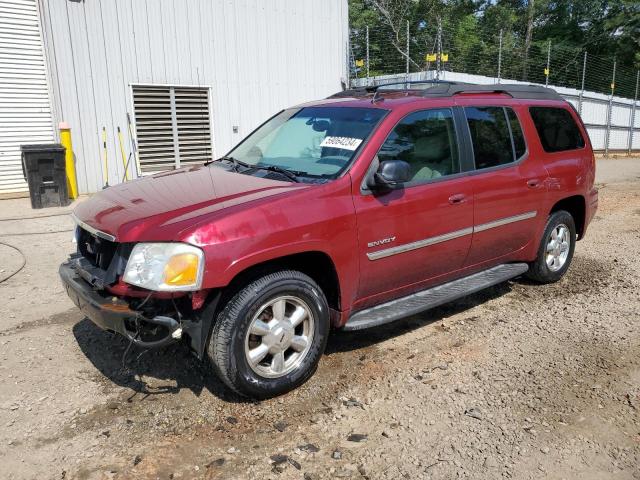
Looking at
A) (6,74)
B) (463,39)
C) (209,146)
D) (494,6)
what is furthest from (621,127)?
(6,74)

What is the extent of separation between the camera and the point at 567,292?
5434 mm

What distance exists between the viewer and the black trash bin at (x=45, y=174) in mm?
9211

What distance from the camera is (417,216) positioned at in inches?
155

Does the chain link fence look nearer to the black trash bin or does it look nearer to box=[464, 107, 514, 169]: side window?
the black trash bin

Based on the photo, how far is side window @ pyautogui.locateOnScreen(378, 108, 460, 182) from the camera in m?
3.95

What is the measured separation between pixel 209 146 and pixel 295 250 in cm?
950

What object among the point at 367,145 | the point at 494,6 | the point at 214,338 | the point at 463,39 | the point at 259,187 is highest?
the point at 494,6

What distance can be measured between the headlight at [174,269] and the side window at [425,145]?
5.15 ft

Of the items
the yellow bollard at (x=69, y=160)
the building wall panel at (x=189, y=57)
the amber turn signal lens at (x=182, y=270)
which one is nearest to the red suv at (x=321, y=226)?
the amber turn signal lens at (x=182, y=270)

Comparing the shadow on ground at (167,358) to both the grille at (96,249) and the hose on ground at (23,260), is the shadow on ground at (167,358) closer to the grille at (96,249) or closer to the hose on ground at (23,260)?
the grille at (96,249)

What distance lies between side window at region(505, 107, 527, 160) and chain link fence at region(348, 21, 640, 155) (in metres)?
11.8

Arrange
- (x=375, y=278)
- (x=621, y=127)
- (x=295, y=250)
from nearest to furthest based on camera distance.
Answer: (x=295, y=250) < (x=375, y=278) < (x=621, y=127)

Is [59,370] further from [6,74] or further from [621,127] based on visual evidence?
[621,127]

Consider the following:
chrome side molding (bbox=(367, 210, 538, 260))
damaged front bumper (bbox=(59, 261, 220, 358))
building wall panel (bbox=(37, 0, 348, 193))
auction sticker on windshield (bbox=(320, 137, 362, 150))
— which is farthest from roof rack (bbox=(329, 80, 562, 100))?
building wall panel (bbox=(37, 0, 348, 193))
